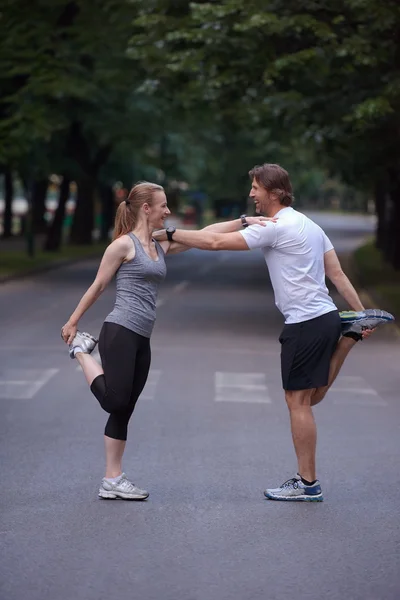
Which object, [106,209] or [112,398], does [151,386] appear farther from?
[106,209]

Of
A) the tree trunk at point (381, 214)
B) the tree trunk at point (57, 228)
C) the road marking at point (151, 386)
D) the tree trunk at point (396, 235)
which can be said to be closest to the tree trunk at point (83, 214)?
the tree trunk at point (57, 228)

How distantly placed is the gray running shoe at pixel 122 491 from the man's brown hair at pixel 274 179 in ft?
6.01

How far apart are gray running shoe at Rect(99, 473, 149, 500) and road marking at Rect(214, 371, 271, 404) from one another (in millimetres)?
4743

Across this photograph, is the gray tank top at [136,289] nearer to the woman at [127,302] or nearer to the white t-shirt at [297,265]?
the woman at [127,302]

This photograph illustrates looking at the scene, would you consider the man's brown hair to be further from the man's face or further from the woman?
the woman

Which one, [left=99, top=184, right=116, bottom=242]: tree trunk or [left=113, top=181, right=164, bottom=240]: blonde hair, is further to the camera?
[left=99, top=184, right=116, bottom=242]: tree trunk

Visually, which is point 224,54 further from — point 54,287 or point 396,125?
point 54,287

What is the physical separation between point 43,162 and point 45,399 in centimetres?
3395

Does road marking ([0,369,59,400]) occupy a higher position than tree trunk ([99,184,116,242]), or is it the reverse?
road marking ([0,369,59,400])

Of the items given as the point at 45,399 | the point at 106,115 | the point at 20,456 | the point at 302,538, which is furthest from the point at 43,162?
the point at 302,538

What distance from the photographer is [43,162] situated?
46312 mm

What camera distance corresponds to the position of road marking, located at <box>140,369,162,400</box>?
13.2 meters

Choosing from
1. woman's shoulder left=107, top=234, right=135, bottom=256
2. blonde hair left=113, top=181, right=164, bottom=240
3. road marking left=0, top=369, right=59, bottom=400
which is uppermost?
blonde hair left=113, top=181, right=164, bottom=240

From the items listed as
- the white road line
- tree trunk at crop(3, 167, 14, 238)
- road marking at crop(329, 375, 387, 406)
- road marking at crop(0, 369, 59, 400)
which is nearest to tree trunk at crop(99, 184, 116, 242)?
tree trunk at crop(3, 167, 14, 238)
